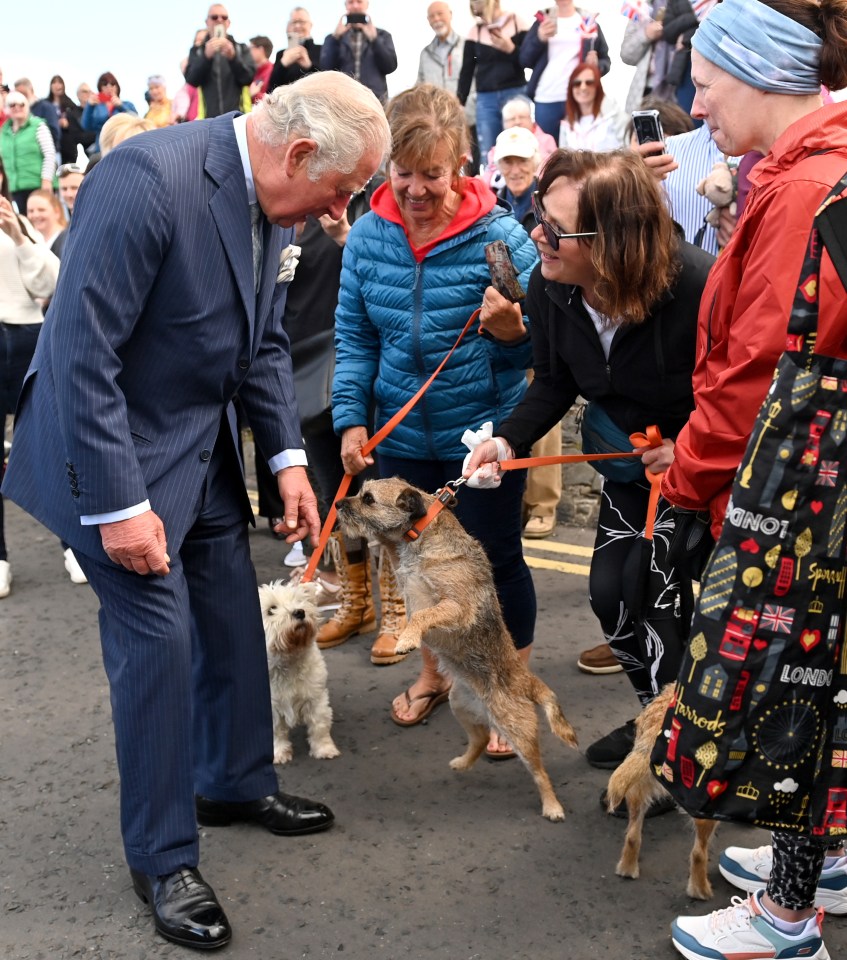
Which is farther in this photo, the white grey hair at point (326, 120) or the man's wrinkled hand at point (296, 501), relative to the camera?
the man's wrinkled hand at point (296, 501)

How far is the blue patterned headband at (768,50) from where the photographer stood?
2.51 m

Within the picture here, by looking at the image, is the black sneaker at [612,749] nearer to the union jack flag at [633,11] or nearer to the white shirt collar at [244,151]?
the white shirt collar at [244,151]

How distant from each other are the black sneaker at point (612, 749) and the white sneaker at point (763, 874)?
29.9 inches

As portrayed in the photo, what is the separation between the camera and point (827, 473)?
2.28m

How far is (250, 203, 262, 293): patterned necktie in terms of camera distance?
324cm

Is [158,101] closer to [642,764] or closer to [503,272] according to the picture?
[503,272]

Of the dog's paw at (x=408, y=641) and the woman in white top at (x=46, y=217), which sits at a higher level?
the woman in white top at (x=46, y=217)

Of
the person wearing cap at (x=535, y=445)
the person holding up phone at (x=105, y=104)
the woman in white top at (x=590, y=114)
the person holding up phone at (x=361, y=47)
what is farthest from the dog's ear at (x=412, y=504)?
the person holding up phone at (x=105, y=104)

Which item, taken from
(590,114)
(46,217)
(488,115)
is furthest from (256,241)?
(488,115)

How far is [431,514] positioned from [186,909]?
1.61m

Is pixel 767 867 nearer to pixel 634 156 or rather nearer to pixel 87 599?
pixel 634 156

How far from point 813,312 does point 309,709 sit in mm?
2951

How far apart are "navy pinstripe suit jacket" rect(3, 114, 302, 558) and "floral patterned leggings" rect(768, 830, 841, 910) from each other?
6.36 ft

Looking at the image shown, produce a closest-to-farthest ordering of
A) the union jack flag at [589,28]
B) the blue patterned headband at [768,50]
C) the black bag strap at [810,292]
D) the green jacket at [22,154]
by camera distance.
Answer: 1. the black bag strap at [810,292]
2. the blue patterned headband at [768,50]
3. the union jack flag at [589,28]
4. the green jacket at [22,154]
